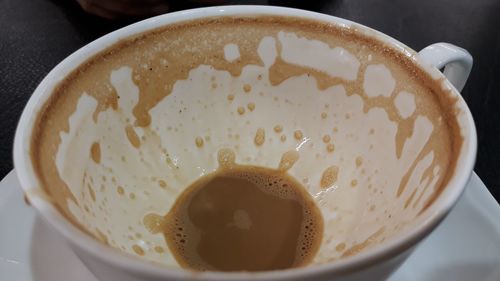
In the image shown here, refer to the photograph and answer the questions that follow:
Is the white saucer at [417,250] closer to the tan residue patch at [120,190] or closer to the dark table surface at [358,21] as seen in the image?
the tan residue patch at [120,190]

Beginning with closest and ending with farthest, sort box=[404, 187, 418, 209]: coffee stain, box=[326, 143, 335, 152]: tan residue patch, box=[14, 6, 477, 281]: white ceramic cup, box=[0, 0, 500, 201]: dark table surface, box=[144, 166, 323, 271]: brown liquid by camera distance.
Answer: box=[14, 6, 477, 281]: white ceramic cup
box=[404, 187, 418, 209]: coffee stain
box=[144, 166, 323, 271]: brown liquid
box=[326, 143, 335, 152]: tan residue patch
box=[0, 0, 500, 201]: dark table surface

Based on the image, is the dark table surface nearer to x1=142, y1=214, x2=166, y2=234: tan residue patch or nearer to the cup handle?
the cup handle

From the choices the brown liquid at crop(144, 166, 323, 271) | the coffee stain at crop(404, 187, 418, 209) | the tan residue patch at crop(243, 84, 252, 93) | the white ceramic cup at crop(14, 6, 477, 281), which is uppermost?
the white ceramic cup at crop(14, 6, 477, 281)

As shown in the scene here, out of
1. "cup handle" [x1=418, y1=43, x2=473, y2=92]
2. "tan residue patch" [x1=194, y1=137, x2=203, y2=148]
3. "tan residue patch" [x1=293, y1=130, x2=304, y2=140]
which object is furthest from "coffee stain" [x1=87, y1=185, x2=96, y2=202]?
"cup handle" [x1=418, y1=43, x2=473, y2=92]

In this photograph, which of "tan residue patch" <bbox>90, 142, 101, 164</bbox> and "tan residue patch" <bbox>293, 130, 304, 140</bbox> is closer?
"tan residue patch" <bbox>90, 142, 101, 164</bbox>

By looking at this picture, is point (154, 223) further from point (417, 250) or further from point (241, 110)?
point (417, 250)

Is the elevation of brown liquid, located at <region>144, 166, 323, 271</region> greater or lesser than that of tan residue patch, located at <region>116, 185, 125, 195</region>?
lesser

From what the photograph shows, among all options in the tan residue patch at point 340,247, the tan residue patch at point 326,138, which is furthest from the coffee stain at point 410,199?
the tan residue patch at point 326,138
